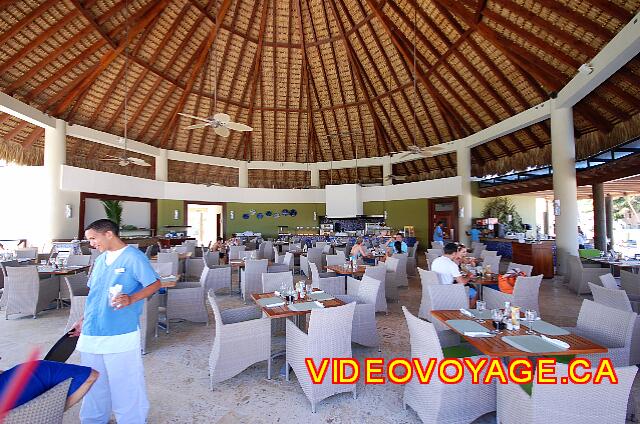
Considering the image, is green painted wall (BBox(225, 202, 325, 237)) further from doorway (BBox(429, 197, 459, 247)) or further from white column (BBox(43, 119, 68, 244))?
white column (BBox(43, 119, 68, 244))

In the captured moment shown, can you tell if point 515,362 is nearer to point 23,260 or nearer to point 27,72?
point 23,260

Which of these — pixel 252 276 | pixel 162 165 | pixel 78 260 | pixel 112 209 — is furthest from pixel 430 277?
pixel 162 165

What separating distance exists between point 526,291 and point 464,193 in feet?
31.8

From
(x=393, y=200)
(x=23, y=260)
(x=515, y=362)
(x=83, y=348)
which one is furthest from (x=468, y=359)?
(x=393, y=200)

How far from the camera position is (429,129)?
14.6 m

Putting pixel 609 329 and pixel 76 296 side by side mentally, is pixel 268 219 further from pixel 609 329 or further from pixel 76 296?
pixel 609 329

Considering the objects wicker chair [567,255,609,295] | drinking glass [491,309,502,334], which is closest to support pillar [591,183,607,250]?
wicker chair [567,255,609,295]

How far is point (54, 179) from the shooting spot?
1115 centimetres

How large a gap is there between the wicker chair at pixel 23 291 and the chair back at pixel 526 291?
7.61m

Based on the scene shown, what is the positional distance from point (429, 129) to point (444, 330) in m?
12.4

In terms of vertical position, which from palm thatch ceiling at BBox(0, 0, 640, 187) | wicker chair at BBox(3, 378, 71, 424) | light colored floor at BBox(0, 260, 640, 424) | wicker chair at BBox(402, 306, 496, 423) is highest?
palm thatch ceiling at BBox(0, 0, 640, 187)

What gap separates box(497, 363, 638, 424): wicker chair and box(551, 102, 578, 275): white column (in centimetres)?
821

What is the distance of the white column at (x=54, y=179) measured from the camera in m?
11.1

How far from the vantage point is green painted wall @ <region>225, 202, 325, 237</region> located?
1750 centimetres
